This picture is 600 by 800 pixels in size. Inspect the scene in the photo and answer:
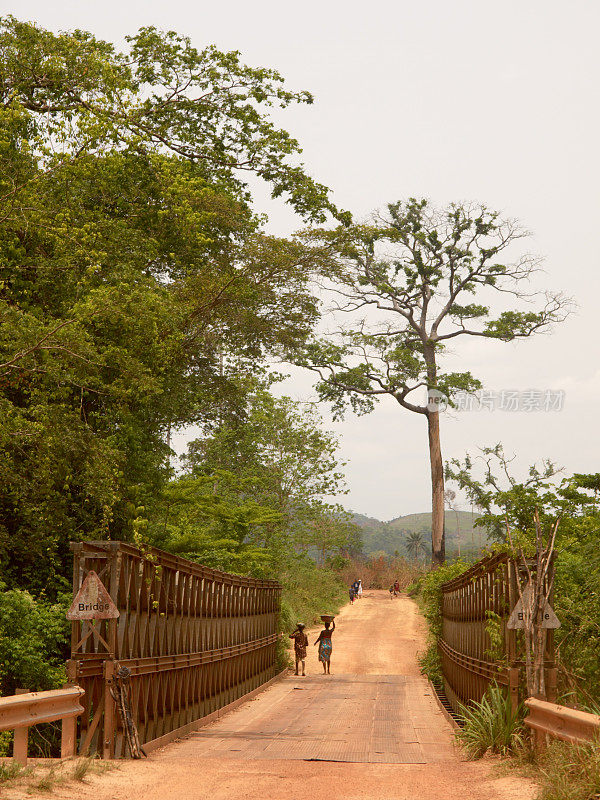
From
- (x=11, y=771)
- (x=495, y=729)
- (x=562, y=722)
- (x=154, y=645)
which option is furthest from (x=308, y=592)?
(x=11, y=771)

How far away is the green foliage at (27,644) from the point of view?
49.5ft

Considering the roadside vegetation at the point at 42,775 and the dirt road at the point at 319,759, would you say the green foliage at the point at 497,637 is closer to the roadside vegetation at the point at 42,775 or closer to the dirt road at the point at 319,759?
the dirt road at the point at 319,759

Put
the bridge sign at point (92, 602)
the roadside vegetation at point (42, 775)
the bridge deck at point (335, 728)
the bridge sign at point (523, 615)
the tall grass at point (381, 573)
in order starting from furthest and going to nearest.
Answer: the tall grass at point (381, 573)
the bridge deck at point (335, 728)
the bridge sign at point (92, 602)
the bridge sign at point (523, 615)
the roadside vegetation at point (42, 775)

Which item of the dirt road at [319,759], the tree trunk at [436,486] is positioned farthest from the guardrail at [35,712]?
the tree trunk at [436,486]

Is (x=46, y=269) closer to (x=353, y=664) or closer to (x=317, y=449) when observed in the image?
(x=353, y=664)

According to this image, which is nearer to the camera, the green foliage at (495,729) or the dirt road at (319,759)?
the dirt road at (319,759)

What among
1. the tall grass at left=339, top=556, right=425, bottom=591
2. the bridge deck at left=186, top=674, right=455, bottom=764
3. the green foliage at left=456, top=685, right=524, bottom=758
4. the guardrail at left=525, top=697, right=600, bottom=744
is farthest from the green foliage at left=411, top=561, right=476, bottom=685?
the tall grass at left=339, top=556, right=425, bottom=591

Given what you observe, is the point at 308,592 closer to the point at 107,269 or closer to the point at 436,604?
the point at 436,604

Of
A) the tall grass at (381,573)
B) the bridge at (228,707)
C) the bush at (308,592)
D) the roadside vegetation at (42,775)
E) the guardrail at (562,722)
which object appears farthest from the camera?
the tall grass at (381,573)

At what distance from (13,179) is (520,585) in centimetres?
1050

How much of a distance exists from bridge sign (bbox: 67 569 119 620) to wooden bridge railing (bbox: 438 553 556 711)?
4511 mm

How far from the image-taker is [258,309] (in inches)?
1054

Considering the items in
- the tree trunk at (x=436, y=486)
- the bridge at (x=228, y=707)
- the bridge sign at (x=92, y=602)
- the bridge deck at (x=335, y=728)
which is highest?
the tree trunk at (x=436, y=486)

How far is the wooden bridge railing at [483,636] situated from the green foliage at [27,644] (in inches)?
265
